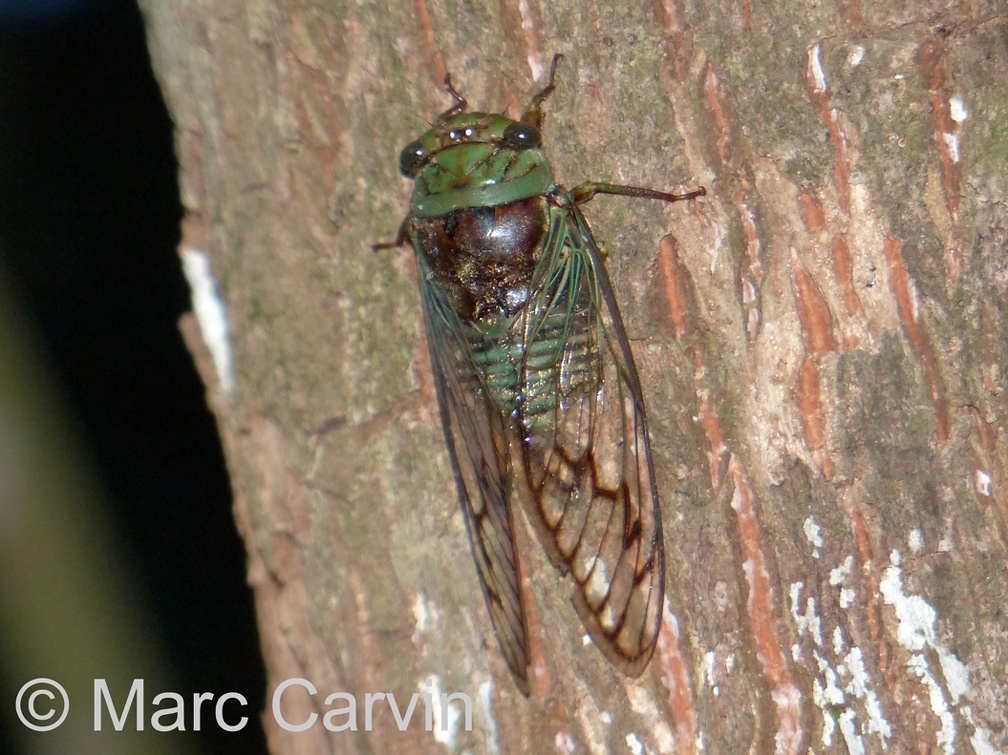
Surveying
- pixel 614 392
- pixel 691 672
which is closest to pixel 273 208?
pixel 614 392

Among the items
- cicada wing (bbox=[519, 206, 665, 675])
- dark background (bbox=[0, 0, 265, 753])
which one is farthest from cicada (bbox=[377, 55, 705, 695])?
dark background (bbox=[0, 0, 265, 753])

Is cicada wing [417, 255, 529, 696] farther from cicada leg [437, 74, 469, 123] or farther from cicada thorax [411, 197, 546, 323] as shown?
cicada leg [437, 74, 469, 123]

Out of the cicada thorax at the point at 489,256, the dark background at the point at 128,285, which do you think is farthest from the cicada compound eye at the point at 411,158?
the dark background at the point at 128,285

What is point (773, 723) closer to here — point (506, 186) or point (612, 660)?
point (612, 660)

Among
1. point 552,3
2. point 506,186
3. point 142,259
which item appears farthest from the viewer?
point 142,259

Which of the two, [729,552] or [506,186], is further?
[506,186]

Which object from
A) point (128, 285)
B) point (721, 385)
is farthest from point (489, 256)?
point (128, 285)

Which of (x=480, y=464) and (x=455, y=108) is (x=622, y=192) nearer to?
(x=455, y=108)
